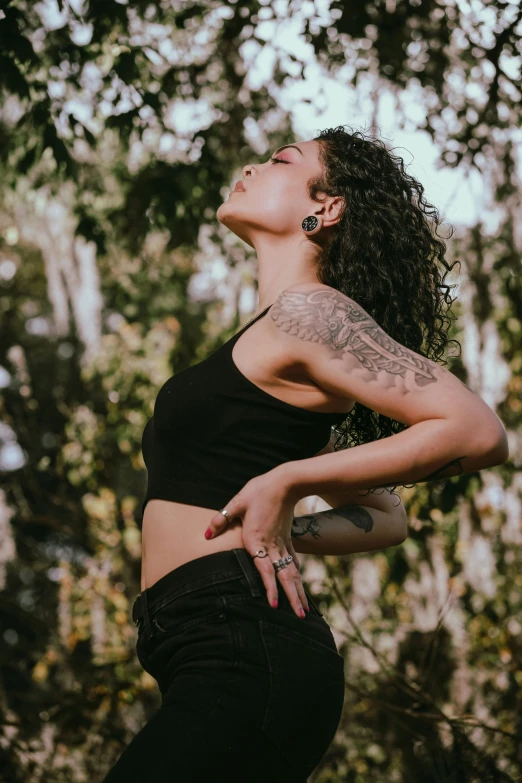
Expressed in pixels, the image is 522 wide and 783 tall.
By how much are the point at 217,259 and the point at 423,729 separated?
512cm

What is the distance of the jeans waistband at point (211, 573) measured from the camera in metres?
1.86

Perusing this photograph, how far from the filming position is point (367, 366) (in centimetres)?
190

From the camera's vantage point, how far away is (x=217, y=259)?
9.07 m

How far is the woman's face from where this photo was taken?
7.67 feet

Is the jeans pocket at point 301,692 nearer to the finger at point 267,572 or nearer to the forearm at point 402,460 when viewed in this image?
the finger at point 267,572

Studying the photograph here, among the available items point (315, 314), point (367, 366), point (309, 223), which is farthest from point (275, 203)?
point (367, 366)

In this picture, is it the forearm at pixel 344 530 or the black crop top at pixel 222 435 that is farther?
the forearm at pixel 344 530

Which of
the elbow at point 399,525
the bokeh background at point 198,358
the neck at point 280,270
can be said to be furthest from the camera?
the bokeh background at point 198,358

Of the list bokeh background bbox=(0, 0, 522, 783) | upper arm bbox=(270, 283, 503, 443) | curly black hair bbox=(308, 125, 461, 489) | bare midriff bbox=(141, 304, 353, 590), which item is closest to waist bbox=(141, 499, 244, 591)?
bare midriff bbox=(141, 304, 353, 590)

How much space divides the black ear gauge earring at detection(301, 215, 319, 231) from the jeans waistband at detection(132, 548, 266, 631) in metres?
0.89

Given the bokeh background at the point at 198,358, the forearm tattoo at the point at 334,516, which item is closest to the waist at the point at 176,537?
the forearm tattoo at the point at 334,516

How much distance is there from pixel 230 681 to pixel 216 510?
0.36m

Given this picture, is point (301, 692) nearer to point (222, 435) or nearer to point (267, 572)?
point (267, 572)

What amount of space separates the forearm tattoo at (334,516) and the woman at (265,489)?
363 mm
